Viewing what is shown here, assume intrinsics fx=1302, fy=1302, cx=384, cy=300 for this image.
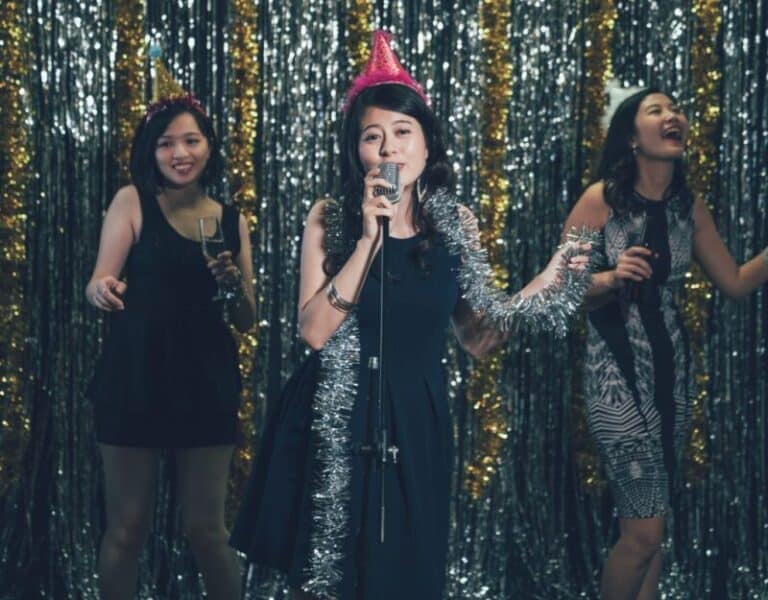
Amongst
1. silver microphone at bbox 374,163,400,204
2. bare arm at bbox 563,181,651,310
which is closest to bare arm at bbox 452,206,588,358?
silver microphone at bbox 374,163,400,204

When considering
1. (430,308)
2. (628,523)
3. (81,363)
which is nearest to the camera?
(430,308)

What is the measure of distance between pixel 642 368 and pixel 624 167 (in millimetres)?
549

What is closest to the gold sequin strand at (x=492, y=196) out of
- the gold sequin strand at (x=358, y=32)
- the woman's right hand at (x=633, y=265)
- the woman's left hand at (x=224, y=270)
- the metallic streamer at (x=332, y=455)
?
the gold sequin strand at (x=358, y=32)

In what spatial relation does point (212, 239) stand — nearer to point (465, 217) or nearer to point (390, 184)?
point (465, 217)

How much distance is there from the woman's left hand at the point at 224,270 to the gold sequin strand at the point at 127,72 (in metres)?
1.08

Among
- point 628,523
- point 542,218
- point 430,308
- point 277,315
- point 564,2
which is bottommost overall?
point 628,523

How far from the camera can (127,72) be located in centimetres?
425

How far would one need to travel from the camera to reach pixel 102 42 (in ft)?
13.9

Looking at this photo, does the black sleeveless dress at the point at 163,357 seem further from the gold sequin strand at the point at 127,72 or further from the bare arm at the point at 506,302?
the bare arm at the point at 506,302

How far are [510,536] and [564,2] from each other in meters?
1.80

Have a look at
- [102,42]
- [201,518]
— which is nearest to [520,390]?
[201,518]

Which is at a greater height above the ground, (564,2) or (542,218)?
(564,2)

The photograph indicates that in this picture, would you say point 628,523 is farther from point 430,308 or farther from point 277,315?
point 277,315

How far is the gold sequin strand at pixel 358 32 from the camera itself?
170 inches
